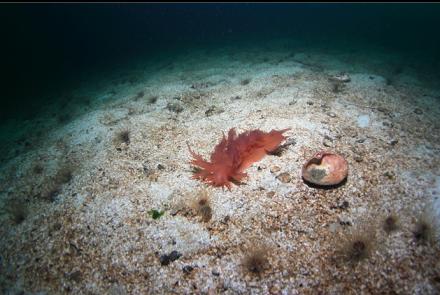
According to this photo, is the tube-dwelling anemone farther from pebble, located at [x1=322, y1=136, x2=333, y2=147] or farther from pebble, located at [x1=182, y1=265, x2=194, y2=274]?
pebble, located at [x1=182, y1=265, x2=194, y2=274]

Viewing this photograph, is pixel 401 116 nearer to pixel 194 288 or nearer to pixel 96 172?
pixel 194 288

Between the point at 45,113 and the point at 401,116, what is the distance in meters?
12.3

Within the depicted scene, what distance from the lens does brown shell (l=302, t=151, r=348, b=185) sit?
448cm

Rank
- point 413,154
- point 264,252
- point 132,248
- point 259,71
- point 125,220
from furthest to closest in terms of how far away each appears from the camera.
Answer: point 259,71 < point 413,154 < point 125,220 < point 132,248 < point 264,252

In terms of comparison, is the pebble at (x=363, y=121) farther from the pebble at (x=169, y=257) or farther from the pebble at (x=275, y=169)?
the pebble at (x=169, y=257)

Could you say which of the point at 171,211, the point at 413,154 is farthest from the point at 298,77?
the point at 171,211

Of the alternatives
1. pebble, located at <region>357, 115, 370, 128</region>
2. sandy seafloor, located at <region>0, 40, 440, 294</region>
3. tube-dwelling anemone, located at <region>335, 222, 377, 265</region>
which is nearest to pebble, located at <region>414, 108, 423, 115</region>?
sandy seafloor, located at <region>0, 40, 440, 294</region>

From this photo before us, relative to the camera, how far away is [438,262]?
3.43 metres

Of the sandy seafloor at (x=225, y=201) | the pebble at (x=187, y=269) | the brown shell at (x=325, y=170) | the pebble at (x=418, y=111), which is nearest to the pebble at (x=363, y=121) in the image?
the sandy seafloor at (x=225, y=201)

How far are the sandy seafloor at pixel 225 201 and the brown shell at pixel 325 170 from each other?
19 centimetres

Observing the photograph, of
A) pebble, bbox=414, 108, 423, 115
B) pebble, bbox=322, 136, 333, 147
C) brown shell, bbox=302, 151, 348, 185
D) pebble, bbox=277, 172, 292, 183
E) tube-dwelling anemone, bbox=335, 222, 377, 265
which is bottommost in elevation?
tube-dwelling anemone, bbox=335, 222, 377, 265

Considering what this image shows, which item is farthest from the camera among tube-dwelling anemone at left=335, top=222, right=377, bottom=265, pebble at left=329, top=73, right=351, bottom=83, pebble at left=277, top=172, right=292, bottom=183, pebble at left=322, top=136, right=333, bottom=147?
pebble at left=329, top=73, right=351, bottom=83

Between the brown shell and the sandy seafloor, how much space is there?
0.19m

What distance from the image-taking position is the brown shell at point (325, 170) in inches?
176
